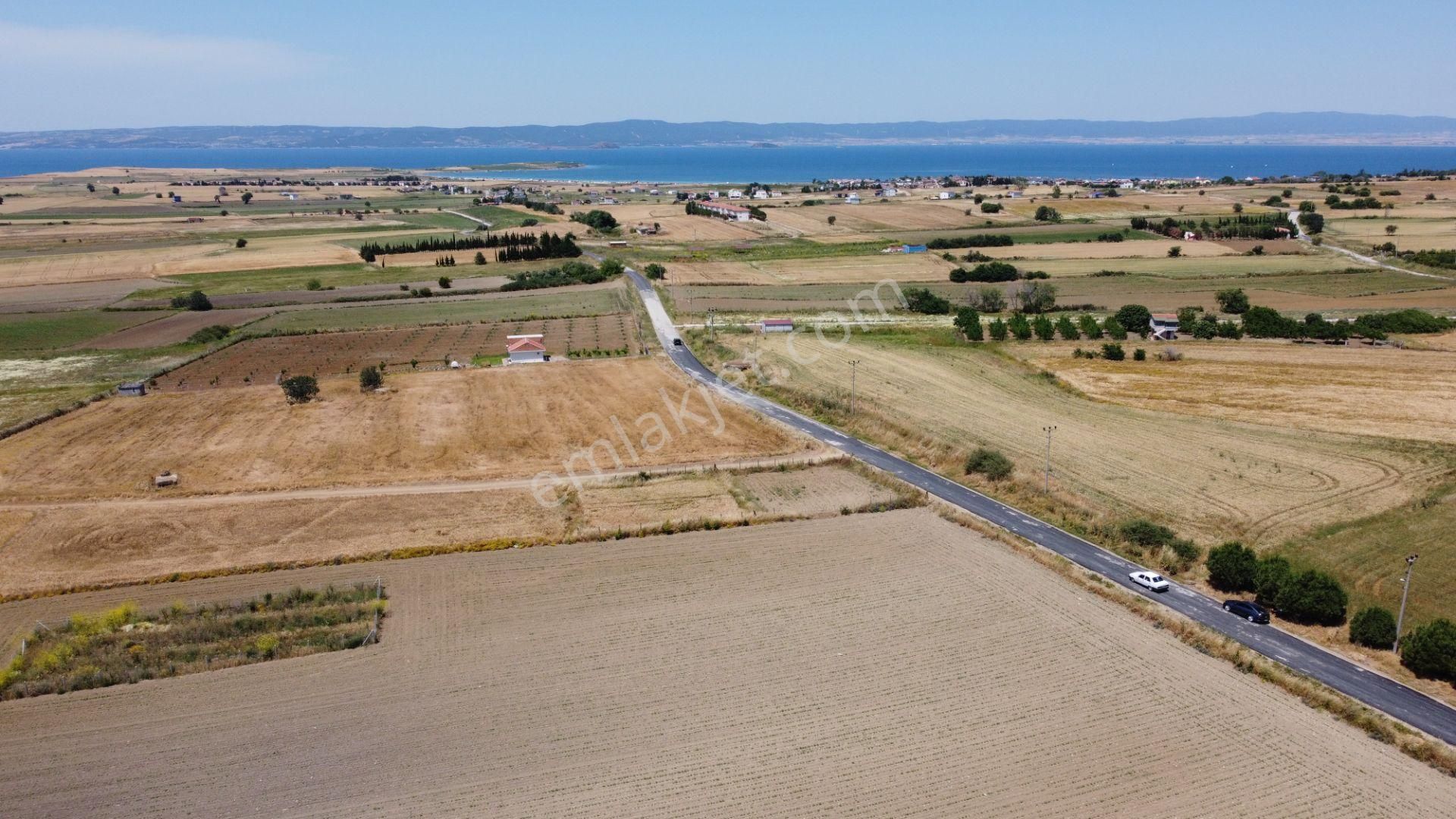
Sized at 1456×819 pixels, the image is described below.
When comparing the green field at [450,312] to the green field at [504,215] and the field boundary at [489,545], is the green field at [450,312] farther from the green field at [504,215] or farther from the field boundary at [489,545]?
the green field at [504,215]

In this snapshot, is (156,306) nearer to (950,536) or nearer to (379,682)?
(379,682)

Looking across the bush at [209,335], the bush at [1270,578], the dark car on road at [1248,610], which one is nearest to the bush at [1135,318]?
the bush at [1270,578]

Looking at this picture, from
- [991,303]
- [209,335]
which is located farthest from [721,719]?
[209,335]

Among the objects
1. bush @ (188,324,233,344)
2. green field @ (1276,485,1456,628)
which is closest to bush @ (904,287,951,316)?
green field @ (1276,485,1456,628)

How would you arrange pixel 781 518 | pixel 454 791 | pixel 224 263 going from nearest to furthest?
pixel 454 791 → pixel 781 518 → pixel 224 263

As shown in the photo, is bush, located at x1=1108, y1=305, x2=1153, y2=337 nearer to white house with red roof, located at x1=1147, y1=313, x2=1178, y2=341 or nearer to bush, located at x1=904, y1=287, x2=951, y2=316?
white house with red roof, located at x1=1147, y1=313, x2=1178, y2=341

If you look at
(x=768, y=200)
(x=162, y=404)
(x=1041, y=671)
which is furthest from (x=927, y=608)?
(x=768, y=200)

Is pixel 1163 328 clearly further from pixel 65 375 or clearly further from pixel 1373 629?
pixel 65 375
